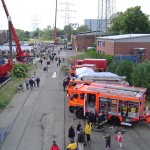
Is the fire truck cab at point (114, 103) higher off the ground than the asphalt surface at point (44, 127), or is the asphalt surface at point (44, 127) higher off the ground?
the fire truck cab at point (114, 103)

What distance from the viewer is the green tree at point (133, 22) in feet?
270

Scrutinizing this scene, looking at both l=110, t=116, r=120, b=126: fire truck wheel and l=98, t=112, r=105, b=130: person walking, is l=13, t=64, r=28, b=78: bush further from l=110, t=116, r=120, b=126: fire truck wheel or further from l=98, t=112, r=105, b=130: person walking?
l=98, t=112, r=105, b=130: person walking

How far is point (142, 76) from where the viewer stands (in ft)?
101

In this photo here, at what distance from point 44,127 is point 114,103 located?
5063 millimetres

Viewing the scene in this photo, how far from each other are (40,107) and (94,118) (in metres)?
7.80

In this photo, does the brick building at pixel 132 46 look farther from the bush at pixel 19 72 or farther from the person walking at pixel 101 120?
the person walking at pixel 101 120

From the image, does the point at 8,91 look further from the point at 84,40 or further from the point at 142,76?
the point at 84,40

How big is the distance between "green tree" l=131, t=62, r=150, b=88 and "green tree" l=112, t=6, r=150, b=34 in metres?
52.7

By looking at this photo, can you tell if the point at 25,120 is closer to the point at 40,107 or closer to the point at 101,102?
the point at 40,107

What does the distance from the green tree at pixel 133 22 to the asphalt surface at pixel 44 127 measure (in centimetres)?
5376

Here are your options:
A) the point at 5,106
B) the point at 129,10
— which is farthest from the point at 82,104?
the point at 129,10

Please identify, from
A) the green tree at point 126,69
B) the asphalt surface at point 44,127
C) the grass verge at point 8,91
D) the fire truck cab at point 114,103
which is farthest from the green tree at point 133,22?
the fire truck cab at point 114,103

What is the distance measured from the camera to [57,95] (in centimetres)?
3331

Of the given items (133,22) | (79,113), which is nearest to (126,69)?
(79,113)
